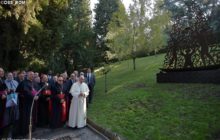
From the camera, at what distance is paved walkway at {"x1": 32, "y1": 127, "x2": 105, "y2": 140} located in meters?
11.5

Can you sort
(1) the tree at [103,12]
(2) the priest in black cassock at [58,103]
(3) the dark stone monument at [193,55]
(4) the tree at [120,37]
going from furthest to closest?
1. (1) the tree at [103,12]
2. (4) the tree at [120,37]
3. (3) the dark stone monument at [193,55]
4. (2) the priest in black cassock at [58,103]

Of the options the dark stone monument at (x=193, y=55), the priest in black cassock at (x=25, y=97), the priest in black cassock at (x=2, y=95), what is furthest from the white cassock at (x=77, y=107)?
the dark stone monument at (x=193, y=55)

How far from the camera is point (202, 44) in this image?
56.5 feet

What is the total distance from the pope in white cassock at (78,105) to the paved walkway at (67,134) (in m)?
0.27

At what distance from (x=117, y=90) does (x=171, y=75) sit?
3063mm

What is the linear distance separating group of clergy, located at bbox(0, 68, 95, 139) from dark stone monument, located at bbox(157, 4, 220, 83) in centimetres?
679

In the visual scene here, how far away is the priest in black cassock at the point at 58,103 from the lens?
41.2 feet

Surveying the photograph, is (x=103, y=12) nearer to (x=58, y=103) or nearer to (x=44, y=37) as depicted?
(x=44, y=37)

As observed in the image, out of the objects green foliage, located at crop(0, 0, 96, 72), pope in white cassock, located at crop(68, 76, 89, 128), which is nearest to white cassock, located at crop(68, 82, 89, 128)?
pope in white cassock, located at crop(68, 76, 89, 128)

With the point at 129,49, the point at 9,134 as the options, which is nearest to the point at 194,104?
the point at 9,134

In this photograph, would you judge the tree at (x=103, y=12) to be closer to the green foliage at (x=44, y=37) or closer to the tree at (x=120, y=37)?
the tree at (x=120, y=37)

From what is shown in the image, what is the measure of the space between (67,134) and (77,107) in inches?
48.7

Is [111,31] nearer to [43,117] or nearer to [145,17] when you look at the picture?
[145,17]

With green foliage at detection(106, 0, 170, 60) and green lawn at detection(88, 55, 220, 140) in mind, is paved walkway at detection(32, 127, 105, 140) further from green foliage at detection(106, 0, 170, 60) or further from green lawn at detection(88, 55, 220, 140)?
green foliage at detection(106, 0, 170, 60)
